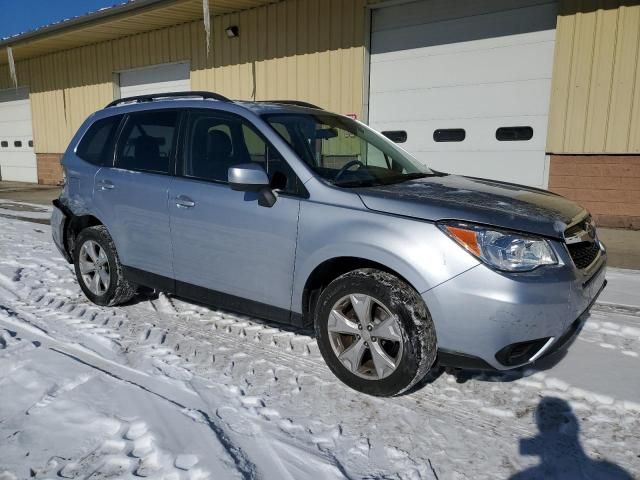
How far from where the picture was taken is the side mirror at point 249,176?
3.03 m

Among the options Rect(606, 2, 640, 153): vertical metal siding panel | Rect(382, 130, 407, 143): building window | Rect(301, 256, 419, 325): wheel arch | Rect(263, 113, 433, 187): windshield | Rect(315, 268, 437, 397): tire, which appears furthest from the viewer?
Rect(382, 130, 407, 143): building window

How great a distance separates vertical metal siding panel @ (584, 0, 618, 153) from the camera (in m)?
7.00

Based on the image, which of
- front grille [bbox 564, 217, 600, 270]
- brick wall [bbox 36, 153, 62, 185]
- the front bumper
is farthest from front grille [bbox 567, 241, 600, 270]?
brick wall [bbox 36, 153, 62, 185]

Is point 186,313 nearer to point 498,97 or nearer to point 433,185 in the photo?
point 433,185

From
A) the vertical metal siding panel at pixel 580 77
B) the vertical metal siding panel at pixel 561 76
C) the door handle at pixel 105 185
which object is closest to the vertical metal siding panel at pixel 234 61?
the vertical metal siding panel at pixel 561 76

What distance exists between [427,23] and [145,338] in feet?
23.2

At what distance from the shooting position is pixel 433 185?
3283 millimetres

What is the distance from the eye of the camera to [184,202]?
3613 millimetres

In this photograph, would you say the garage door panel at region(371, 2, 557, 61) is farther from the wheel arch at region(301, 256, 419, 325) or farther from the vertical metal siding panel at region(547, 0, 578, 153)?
the wheel arch at region(301, 256, 419, 325)

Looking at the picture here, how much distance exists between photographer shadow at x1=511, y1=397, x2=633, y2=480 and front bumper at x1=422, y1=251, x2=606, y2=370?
0.37 m

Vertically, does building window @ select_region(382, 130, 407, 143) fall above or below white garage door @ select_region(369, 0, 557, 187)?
below

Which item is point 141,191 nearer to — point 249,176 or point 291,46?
point 249,176

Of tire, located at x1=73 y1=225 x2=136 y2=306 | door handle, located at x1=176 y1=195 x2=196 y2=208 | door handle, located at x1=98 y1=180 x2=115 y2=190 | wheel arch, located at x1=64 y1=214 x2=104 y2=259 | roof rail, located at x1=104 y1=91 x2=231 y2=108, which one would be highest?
roof rail, located at x1=104 y1=91 x2=231 y2=108

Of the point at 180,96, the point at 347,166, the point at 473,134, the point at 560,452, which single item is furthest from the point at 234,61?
the point at 560,452
